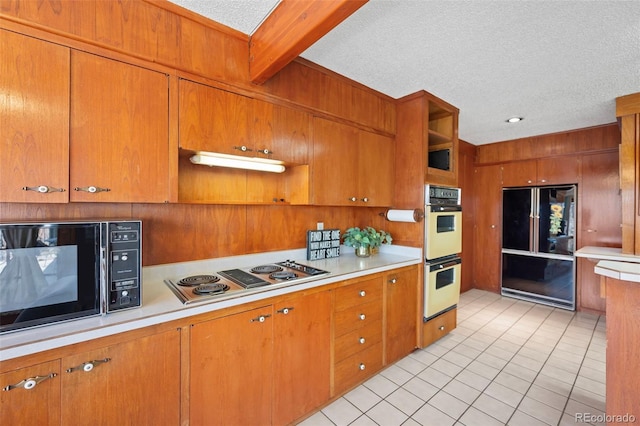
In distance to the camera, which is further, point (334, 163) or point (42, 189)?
point (334, 163)

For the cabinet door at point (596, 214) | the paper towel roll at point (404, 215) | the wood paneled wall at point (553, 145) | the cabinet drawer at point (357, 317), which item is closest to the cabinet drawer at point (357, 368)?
the cabinet drawer at point (357, 317)

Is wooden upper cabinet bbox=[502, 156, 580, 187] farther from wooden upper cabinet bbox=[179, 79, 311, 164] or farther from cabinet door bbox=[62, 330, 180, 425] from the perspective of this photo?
cabinet door bbox=[62, 330, 180, 425]

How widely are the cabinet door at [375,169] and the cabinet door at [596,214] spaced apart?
116 inches

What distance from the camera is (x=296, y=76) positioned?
200 cm

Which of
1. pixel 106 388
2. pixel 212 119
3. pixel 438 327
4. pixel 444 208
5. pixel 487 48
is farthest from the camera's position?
pixel 438 327

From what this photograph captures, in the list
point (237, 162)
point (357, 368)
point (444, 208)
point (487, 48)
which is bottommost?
point (357, 368)

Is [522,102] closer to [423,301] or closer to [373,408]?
[423,301]

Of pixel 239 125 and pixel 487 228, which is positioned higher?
pixel 239 125

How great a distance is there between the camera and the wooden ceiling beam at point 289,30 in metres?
1.24

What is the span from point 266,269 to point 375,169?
1389 mm

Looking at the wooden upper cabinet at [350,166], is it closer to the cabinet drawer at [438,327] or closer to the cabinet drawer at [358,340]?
the cabinet drawer at [358,340]

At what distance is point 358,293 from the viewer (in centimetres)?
205

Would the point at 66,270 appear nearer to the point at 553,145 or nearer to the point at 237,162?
the point at 237,162

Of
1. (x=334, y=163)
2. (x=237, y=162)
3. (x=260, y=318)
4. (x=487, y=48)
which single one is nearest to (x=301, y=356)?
(x=260, y=318)
